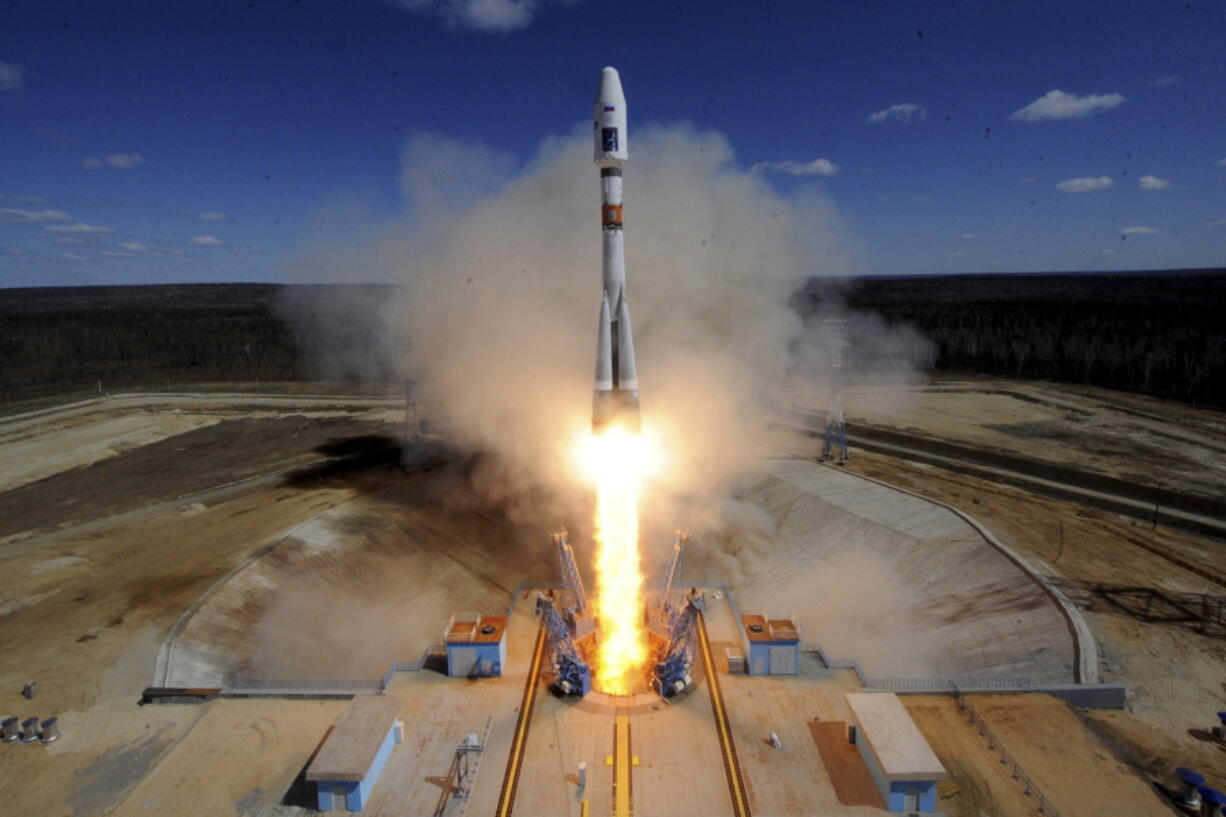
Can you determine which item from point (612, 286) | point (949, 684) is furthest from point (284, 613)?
point (949, 684)

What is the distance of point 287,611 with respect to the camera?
29125 mm

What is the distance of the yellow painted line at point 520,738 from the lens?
1747 centimetres

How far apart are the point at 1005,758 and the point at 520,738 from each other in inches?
500

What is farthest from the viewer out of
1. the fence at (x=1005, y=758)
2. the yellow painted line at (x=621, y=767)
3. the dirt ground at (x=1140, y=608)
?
the dirt ground at (x=1140, y=608)

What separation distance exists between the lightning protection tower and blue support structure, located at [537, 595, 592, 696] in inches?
1041

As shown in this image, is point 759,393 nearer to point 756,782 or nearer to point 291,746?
point 756,782

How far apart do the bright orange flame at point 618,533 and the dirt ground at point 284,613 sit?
685 cm

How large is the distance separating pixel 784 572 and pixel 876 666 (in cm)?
883

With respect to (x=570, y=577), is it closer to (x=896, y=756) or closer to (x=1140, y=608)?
(x=896, y=756)

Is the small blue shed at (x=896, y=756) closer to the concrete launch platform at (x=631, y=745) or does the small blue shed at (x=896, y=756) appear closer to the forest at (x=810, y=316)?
the concrete launch platform at (x=631, y=745)

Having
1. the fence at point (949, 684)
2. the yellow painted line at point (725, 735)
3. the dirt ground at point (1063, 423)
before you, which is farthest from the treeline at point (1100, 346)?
the yellow painted line at point (725, 735)

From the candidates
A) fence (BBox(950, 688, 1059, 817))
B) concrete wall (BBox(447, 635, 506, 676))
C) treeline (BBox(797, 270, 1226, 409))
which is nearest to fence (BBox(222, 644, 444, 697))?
concrete wall (BBox(447, 635, 506, 676))

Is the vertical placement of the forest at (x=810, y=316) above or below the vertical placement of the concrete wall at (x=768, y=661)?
above

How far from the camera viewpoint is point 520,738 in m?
19.8
